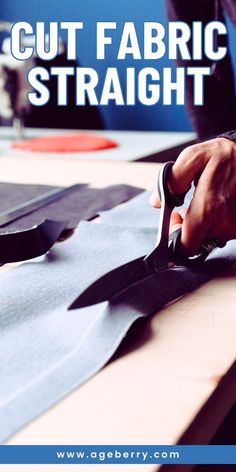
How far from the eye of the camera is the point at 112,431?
362mm

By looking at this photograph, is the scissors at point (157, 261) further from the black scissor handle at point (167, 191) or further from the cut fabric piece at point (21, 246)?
the cut fabric piece at point (21, 246)

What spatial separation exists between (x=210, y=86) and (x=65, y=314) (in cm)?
129

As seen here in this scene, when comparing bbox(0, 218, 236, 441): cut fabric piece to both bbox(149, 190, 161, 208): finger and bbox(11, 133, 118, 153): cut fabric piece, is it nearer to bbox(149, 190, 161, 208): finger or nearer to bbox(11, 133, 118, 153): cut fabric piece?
bbox(149, 190, 161, 208): finger

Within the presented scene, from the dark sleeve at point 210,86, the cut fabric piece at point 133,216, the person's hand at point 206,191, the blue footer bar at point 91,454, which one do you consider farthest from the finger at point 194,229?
the dark sleeve at point 210,86

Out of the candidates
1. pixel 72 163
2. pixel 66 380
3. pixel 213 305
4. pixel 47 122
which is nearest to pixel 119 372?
pixel 66 380

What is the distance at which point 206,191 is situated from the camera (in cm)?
67

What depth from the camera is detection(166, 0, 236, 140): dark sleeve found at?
1.42 meters

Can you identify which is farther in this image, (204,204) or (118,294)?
(204,204)

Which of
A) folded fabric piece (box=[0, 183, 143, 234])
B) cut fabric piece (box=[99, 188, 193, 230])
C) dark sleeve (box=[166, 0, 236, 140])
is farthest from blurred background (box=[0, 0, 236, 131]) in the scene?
cut fabric piece (box=[99, 188, 193, 230])

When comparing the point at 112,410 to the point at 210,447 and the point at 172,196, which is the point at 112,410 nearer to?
the point at 210,447

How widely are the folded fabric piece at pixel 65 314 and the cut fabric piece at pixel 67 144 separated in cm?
80

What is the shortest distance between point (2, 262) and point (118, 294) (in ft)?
0.60

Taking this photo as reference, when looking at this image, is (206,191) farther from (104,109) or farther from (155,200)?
(104,109)

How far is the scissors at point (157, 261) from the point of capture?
507 mm
